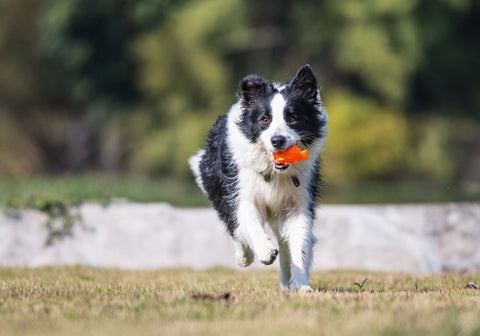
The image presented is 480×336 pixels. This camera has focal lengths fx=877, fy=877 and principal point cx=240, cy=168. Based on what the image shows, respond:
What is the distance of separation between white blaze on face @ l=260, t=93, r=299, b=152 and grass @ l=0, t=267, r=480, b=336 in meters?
1.20

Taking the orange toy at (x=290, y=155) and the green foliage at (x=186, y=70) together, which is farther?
the green foliage at (x=186, y=70)

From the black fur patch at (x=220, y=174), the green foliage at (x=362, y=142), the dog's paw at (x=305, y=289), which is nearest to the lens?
the dog's paw at (x=305, y=289)

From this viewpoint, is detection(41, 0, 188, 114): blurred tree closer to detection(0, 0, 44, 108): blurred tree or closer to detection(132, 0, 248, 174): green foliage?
detection(132, 0, 248, 174): green foliage

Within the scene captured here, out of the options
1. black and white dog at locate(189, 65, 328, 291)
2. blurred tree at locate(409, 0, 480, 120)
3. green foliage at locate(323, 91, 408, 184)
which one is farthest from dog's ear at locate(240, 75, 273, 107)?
blurred tree at locate(409, 0, 480, 120)

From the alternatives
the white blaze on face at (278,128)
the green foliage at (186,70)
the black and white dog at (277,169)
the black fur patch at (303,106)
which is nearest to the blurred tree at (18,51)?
the green foliage at (186,70)

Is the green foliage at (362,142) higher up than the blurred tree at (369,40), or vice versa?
the blurred tree at (369,40)

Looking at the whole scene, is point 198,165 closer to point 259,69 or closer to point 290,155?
point 290,155

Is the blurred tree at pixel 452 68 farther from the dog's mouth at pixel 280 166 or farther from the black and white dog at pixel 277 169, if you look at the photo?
the dog's mouth at pixel 280 166

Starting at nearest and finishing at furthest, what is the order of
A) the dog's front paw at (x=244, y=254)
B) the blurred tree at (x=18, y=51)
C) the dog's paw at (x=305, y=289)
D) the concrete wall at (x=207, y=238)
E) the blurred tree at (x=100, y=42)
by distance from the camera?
1. the dog's paw at (x=305, y=289)
2. the dog's front paw at (x=244, y=254)
3. the concrete wall at (x=207, y=238)
4. the blurred tree at (x=100, y=42)
5. the blurred tree at (x=18, y=51)

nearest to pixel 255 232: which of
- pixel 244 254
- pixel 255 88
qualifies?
pixel 244 254

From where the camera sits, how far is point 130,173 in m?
32.9

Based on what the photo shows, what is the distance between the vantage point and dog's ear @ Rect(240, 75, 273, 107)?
742 cm

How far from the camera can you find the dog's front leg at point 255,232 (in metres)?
6.93

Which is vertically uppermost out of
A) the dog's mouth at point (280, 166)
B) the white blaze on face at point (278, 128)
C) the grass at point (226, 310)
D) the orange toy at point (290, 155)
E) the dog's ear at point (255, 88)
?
the dog's ear at point (255, 88)
